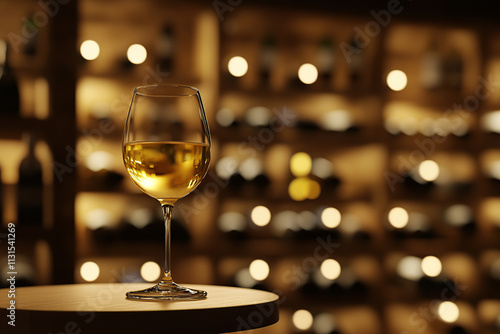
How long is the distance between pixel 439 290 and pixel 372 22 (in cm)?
143

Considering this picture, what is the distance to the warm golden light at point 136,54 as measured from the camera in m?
2.76

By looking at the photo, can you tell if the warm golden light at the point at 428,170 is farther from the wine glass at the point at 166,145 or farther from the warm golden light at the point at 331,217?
the wine glass at the point at 166,145

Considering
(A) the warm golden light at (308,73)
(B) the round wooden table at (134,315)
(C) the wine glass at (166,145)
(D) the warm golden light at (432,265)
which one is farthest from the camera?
(D) the warm golden light at (432,265)

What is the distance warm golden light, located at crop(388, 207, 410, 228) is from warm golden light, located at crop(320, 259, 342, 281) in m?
0.38

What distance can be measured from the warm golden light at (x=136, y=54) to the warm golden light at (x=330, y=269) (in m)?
1.32

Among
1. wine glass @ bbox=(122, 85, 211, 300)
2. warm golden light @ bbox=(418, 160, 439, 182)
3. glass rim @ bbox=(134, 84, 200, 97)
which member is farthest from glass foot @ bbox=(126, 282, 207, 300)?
warm golden light @ bbox=(418, 160, 439, 182)

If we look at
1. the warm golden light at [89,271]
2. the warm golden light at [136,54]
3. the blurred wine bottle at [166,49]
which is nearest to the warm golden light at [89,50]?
the warm golden light at [136,54]

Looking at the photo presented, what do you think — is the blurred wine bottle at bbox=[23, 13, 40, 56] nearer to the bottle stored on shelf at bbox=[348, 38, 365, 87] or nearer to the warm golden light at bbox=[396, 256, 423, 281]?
the bottle stored on shelf at bbox=[348, 38, 365, 87]

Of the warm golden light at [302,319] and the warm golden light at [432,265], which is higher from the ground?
the warm golden light at [432,265]

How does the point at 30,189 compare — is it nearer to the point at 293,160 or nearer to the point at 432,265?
the point at 293,160

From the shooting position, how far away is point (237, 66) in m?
2.93

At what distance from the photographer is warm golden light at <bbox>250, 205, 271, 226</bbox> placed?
2.94m

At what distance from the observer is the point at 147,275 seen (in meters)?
2.74

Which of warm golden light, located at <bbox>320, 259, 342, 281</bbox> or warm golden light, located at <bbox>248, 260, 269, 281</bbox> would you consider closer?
warm golden light, located at <bbox>248, 260, 269, 281</bbox>
